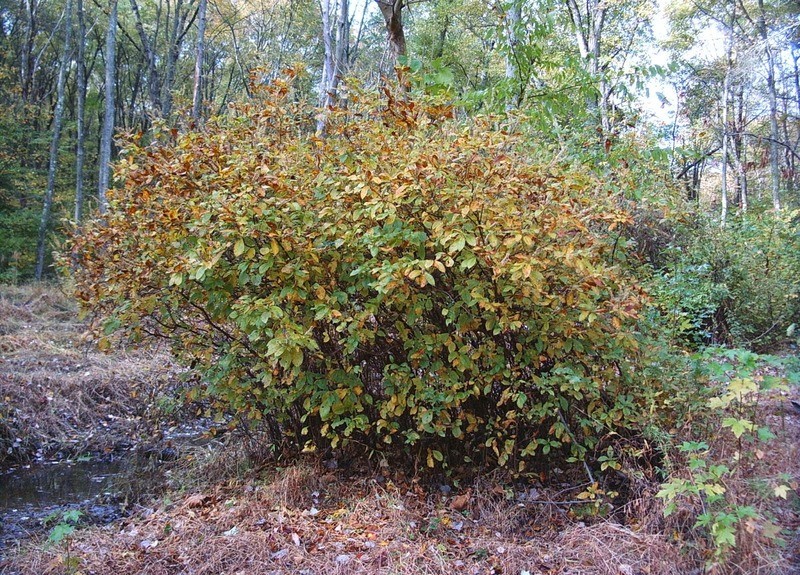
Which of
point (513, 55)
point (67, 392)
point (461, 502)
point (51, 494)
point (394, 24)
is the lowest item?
point (51, 494)

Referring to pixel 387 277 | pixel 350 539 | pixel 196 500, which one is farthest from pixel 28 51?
pixel 350 539

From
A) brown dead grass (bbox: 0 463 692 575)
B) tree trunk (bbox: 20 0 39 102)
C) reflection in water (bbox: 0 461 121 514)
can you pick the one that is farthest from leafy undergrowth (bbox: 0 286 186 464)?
tree trunk (bbox: 20 0 39 102)

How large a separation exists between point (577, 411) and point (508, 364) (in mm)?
531

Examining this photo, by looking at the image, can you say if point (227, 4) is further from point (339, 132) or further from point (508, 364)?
point (508, 364)

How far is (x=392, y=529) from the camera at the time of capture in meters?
3.29

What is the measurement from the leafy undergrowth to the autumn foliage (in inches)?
88.4

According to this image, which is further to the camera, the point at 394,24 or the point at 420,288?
the point at 394,24

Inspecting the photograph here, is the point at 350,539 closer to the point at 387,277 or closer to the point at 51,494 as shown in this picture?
the point at 387,277

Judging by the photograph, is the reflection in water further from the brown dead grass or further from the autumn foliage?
the autumn foliage

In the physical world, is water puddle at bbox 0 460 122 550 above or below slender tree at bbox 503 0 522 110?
below

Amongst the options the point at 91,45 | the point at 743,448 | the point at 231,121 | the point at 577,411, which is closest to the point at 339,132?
the point at 231,121

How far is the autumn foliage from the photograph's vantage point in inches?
121

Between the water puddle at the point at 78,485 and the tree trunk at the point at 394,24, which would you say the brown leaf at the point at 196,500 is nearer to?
the water puddle at the point at 78,485

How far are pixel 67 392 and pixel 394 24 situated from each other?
19.0 feet
